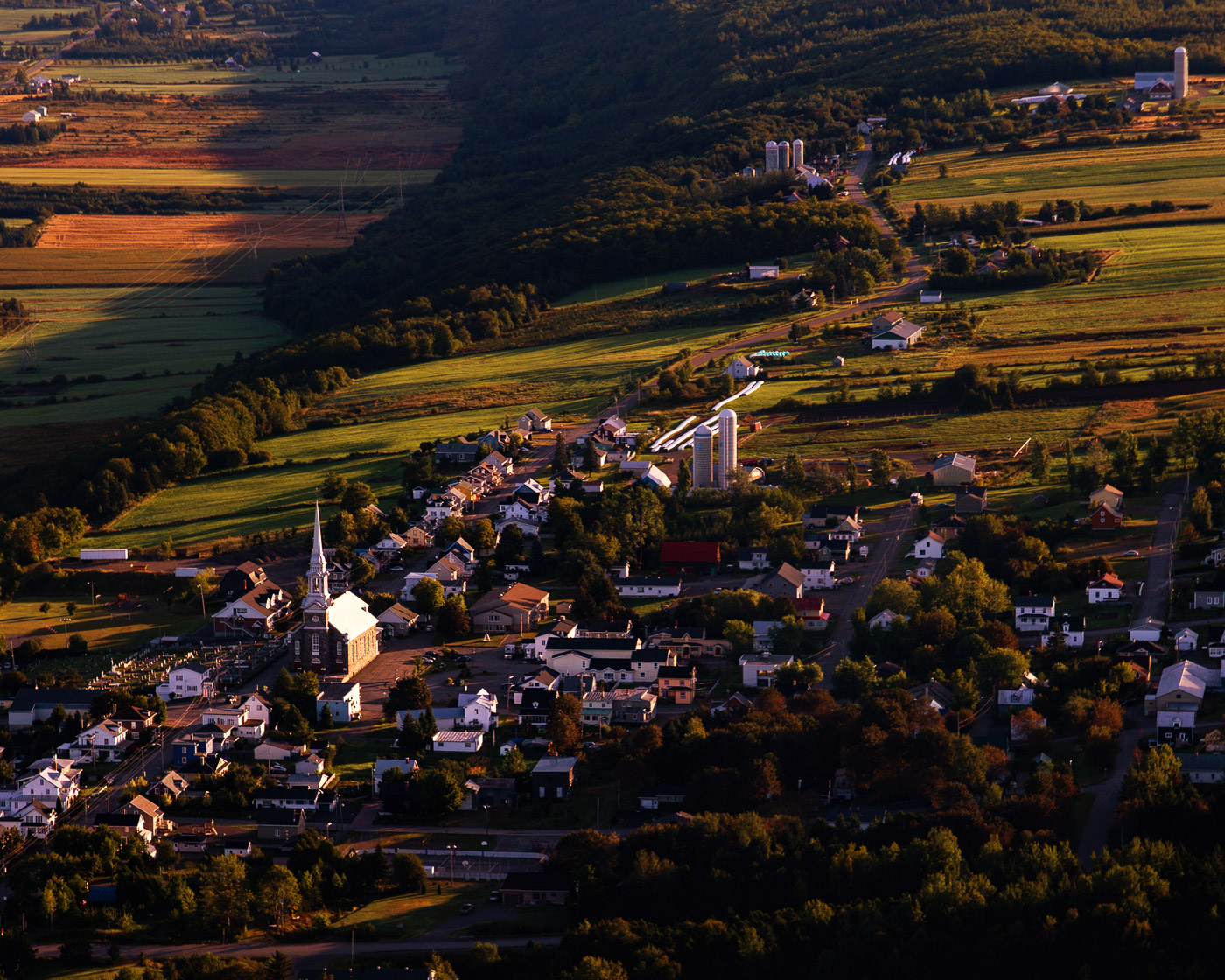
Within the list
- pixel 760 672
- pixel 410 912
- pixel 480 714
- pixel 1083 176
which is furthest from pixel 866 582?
pixel 1083 176

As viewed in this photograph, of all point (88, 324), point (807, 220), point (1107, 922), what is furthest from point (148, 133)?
point (1107, 922)

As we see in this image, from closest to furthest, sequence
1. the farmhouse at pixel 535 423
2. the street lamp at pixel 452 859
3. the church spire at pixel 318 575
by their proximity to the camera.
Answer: the street lamp at pixel 452 859, the church spire at pixel 318 575, the farmhouse at pixel 535 423

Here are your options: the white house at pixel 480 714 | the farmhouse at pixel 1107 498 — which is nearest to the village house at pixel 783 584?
the farmhouse at pixel 1107 498

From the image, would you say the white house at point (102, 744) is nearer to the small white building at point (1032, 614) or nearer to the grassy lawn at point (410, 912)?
the grassy lawn at point (410, 912)

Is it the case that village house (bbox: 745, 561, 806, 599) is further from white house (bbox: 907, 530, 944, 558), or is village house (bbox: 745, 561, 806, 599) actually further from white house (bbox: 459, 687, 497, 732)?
Answer: white house (bbox: 459, 687, 497, 732)

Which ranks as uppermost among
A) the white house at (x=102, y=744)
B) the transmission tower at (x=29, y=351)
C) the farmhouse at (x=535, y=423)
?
the transmission tower at (x=29, y=351)

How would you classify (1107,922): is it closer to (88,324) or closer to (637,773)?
(637,773)

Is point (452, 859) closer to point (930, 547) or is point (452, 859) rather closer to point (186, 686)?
point (186, 686)
